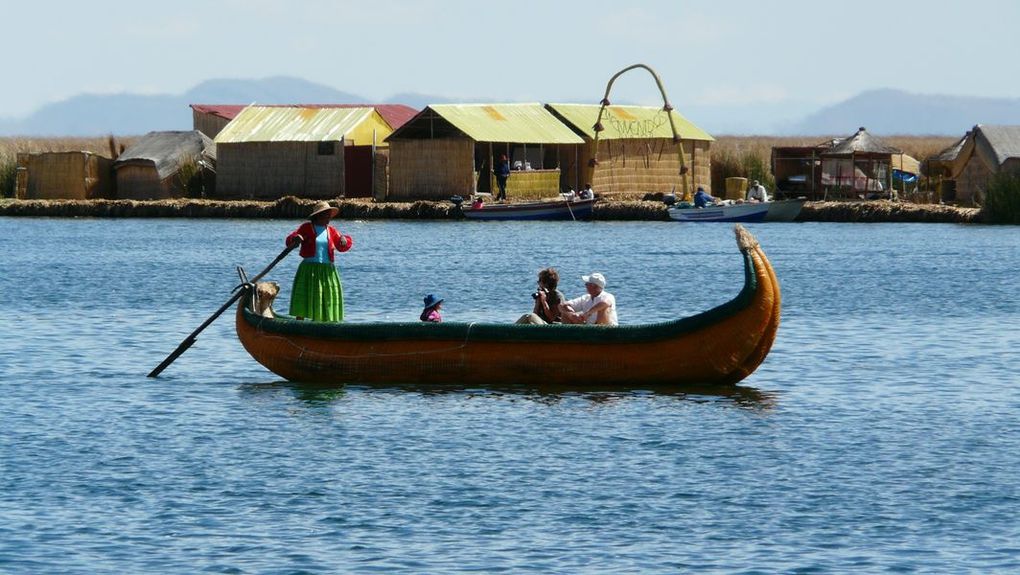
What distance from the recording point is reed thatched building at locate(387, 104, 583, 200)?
55750 millimetres

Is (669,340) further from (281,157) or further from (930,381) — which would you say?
(281,157)

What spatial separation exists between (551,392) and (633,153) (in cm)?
4260

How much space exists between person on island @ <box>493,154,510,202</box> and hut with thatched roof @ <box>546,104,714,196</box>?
283 centimetres

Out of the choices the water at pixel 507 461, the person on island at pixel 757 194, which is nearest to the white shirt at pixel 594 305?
the water at pixel 507 461

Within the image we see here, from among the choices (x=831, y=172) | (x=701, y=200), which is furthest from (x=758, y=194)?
(x=831, y=172)

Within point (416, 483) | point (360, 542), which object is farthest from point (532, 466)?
point (360, 542)

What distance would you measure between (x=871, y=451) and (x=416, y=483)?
160 inches

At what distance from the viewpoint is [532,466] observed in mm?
14898

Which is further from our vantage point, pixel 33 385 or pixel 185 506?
pixel 33 385

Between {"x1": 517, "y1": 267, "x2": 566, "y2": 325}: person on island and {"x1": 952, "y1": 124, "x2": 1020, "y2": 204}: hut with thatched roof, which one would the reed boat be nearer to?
{"x1": 517, "y1": 267, "x2": 566, "y2": 325}: person on island

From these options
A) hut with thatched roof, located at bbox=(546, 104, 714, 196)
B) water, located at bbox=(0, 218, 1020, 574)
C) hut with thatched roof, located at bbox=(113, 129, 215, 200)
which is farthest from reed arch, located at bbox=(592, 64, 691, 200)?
water, located at bbox=(0, 218, 1020, 574)

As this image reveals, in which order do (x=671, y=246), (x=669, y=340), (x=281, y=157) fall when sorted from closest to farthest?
(x=669, y=340) → (x=671, y=246) → (x=281, y=157)

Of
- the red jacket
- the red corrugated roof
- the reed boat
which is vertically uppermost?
the red corrugated roof

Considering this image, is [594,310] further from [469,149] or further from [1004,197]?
[469,149]
